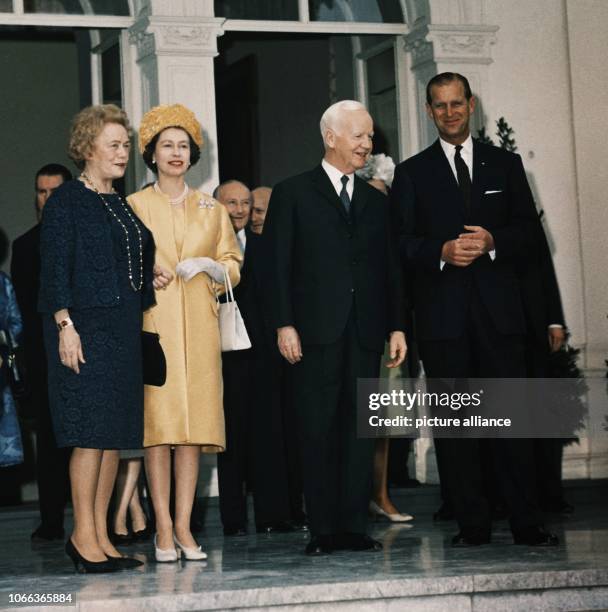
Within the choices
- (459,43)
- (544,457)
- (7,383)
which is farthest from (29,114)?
(7,383)

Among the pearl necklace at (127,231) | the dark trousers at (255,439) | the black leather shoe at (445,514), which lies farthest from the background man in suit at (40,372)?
the black leather shoe at (445,514)

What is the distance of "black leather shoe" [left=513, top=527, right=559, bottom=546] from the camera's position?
583 centimetres

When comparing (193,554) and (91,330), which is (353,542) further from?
(91,330)

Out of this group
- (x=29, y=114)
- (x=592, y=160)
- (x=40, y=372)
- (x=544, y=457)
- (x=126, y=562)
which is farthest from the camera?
(x=29, y=114)

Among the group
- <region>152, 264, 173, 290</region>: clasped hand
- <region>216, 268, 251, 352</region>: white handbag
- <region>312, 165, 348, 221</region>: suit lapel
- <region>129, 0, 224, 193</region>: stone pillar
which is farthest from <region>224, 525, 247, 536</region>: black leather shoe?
<region>129, 0, 224, 193</region>: stone pillar

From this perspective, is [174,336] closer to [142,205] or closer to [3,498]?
[142,205]

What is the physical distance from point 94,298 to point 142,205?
609 millimetres

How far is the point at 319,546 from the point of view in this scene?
5719mm

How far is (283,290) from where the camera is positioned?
18.8 feet

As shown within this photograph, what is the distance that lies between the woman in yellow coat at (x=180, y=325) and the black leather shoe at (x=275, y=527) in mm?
1020

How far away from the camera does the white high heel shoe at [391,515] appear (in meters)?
7.02

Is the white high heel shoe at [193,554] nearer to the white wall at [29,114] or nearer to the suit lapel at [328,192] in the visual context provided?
the suit lapel at [328,192]

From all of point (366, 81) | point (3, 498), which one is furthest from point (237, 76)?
point (3, 498)

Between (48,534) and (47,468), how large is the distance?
337 millimetres
